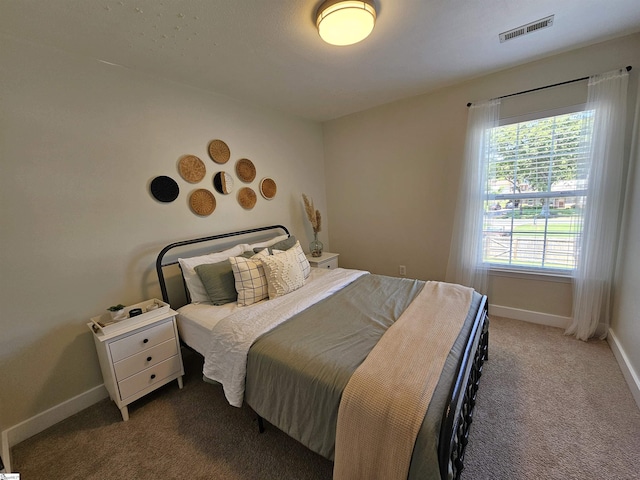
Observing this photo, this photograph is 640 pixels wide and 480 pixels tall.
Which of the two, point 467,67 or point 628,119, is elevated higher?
point 467,67

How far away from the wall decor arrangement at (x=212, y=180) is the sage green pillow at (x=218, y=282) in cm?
65

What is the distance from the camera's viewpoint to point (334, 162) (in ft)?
12.5

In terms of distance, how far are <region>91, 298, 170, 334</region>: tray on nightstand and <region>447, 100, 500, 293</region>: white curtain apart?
2.87 meters

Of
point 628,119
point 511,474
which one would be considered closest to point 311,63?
point 628,119

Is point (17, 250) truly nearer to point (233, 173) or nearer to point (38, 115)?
point (38, 115)

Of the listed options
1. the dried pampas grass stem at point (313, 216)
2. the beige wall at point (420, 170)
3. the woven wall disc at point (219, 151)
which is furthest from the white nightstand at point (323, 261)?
the woven wall disc at point (219, 151)

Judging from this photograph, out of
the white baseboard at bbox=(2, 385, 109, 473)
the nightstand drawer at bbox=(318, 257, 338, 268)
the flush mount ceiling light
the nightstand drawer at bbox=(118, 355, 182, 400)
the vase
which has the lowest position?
the white baseboard at bbox=(2, 385, 109, 473)

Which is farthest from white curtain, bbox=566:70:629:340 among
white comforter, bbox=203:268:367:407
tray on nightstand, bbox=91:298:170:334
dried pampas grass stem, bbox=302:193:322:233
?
tray on nightstand, bbox=91:298:170:334

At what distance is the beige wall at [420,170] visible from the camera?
2.31 metres

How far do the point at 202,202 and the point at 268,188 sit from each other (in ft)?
2.72

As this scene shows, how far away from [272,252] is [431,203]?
196 cm

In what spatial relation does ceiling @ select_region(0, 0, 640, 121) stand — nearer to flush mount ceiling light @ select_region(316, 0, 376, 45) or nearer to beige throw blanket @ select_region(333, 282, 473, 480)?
flush mount ceiling light @ select_region(316, 0, 376, 45)

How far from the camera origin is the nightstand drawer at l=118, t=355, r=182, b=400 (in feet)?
5.73

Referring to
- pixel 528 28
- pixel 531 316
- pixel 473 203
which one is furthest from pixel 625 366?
pixel 528 28
